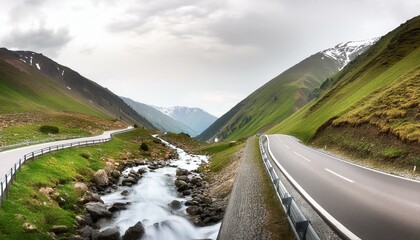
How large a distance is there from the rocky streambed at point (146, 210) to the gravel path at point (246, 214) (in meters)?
2.33

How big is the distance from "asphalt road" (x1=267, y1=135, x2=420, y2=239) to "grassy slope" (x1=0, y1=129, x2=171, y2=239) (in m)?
13.1

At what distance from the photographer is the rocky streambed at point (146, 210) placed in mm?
18031

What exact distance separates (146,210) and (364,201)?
15.3 meters

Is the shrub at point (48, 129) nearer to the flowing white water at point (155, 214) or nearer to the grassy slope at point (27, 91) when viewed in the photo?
the flowing white water at point (155, 214)

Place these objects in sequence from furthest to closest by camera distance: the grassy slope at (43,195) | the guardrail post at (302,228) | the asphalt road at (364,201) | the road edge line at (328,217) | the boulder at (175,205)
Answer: the boulder at (175,205), the grassy slope at (43,195), the asphalt road at (364,201), the road edge line at (328,217), the guardrail post at (302,228)

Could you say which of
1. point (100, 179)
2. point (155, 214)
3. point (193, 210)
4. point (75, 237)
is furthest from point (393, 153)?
point (100, 179)

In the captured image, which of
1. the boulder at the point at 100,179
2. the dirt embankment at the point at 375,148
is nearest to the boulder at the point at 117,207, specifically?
the boulder at the point at 100,179

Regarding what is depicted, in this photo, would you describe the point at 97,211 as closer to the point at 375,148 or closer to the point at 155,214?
the point at 155,214

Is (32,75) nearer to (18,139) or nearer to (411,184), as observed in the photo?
(18,139)

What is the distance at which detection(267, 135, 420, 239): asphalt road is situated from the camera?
1046 centimetres

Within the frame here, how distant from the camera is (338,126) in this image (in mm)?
48969

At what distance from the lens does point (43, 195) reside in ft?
64.4

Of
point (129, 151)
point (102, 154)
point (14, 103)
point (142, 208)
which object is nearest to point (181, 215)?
point (142, 208)

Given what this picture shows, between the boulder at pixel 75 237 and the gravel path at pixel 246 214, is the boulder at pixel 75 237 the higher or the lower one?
the lower one
